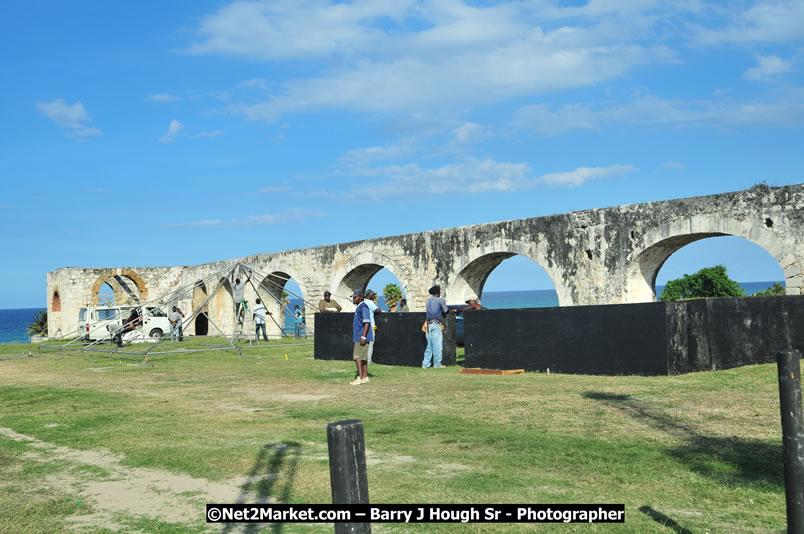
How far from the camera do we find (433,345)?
11.4 metres

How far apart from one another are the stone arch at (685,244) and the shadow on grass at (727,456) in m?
6.99

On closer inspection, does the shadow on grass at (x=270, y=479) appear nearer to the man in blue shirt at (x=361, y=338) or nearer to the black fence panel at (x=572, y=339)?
the man in blue shirt at (x=361, y=338)

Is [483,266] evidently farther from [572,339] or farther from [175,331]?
[175,331]

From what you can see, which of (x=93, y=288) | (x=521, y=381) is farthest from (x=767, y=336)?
(x=93, y=288)

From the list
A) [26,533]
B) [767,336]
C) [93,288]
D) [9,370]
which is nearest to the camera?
[26,533]

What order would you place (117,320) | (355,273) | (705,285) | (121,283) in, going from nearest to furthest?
(355,273) → (117,320) → (121,283) → (705,285)

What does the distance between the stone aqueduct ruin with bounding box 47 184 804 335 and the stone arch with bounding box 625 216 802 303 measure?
0.7 inches

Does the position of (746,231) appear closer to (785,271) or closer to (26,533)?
(785,271)

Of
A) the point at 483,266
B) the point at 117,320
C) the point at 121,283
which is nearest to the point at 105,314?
the point at 117,320

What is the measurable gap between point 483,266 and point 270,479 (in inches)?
521

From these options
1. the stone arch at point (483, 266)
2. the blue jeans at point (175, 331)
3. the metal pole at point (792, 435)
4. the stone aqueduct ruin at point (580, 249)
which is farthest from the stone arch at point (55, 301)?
the metal pole at point (792, 435)

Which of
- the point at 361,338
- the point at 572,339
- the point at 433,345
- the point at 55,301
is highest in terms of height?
the point at 55,301

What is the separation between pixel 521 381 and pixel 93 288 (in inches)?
1032

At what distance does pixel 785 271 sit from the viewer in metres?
11.4
